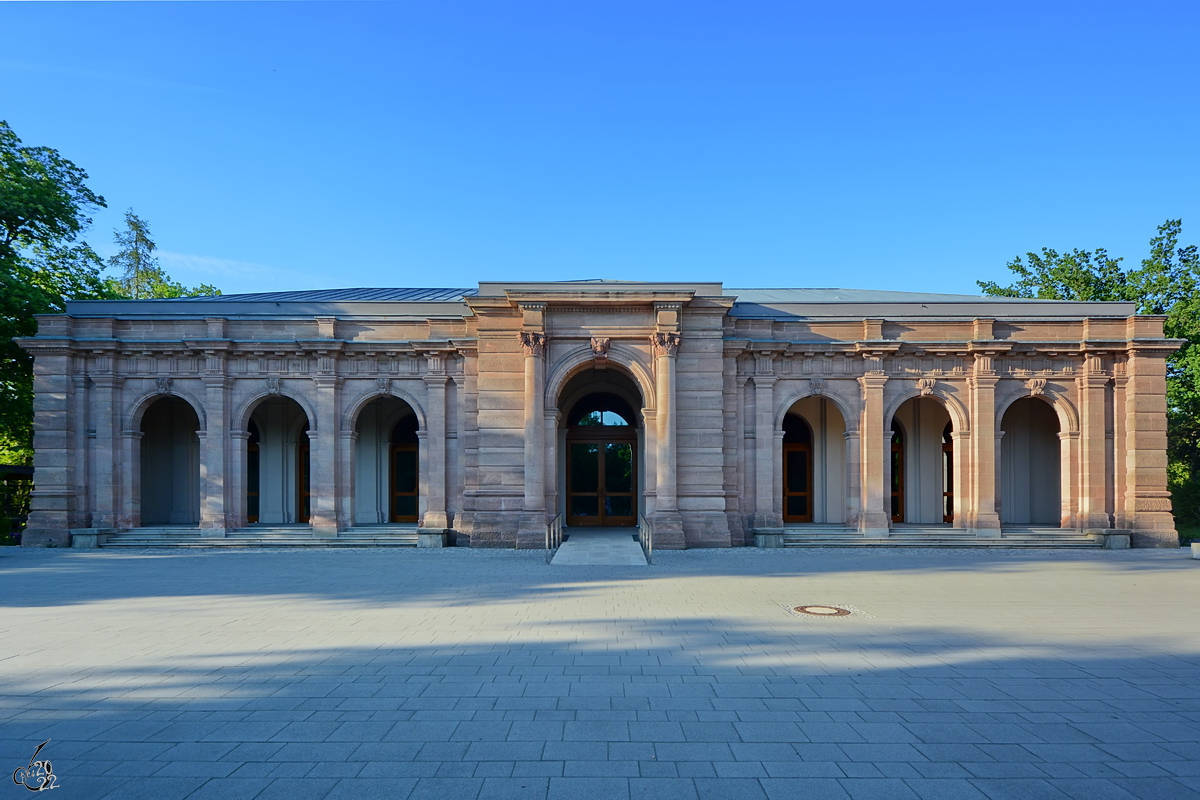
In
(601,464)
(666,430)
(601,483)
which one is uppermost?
(666,430)

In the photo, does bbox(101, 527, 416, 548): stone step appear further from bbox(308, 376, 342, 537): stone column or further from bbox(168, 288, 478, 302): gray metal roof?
bbox(168, 288, 478, 302): gray metal roof

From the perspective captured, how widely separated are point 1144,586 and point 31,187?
110ft

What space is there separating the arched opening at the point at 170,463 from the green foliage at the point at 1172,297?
36.4 metres

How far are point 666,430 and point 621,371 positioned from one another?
9.93 ft

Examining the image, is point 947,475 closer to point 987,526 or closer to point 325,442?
point 987,526

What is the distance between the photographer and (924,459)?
2212 cm

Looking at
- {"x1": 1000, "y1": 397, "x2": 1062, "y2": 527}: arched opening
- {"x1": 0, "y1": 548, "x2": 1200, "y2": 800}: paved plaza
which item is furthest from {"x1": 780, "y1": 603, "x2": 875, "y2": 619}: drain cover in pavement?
{"x1": 1000, "y1": 397, "x2": 1062, "y2": 527}: arched opening

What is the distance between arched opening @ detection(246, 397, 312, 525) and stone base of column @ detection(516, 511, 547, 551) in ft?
28.8

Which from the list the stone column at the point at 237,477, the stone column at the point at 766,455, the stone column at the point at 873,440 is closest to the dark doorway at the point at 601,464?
the stone column at the point at 766,455

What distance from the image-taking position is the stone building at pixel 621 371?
1844 cm

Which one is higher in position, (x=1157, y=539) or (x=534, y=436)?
(x=534, y=436)

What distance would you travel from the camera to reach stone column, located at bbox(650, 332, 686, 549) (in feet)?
58.7

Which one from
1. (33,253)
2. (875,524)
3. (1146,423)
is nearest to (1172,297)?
(1146,423)

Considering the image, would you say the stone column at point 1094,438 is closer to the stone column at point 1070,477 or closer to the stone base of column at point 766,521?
the stone column at point 1070,477
